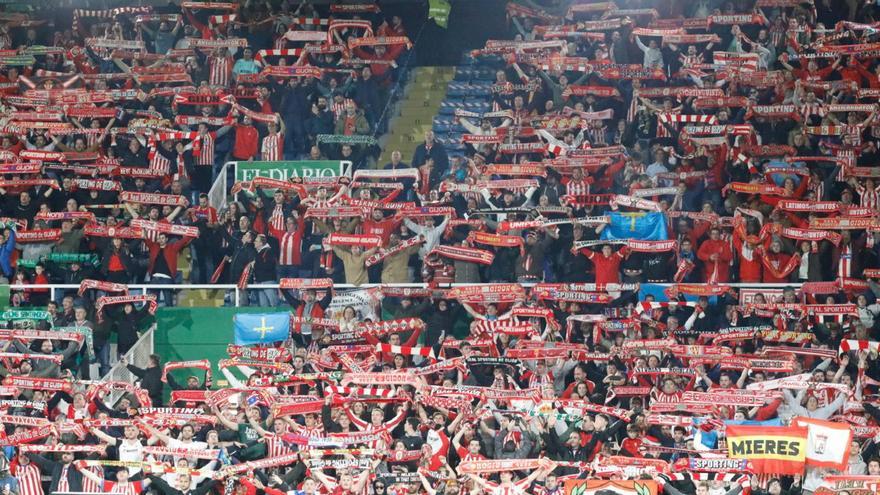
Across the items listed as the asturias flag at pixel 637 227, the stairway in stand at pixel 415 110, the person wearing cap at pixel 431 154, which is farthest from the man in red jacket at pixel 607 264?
the stairway in stand at pixel 415 110

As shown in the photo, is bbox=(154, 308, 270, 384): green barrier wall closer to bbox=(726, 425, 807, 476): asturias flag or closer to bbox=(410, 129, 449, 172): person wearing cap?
bbox=(410, 129, 449, 172): person wearing cap

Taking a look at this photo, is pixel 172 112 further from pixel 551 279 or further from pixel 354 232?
pixel 551 279

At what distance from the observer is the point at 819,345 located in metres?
29.5

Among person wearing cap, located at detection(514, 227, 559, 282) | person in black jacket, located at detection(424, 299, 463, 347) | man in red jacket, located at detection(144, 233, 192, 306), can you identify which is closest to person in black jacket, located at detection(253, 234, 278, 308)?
man in red jacket, located at detection(144, 233, 192, 306)

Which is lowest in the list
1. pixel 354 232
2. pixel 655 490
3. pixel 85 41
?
pixel 655 490

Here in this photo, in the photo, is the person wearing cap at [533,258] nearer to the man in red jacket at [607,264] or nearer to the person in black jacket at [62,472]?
the man in red jacket at [607,264]

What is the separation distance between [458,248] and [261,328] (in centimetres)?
334

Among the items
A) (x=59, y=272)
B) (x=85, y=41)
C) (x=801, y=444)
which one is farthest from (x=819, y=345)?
(x=85, y=41)

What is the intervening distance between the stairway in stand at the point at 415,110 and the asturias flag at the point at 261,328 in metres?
6.47

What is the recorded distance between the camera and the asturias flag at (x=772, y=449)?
2678 centimetres

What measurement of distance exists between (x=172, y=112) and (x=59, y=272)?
5451 millimetres

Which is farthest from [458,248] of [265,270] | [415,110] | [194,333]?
[415,110]

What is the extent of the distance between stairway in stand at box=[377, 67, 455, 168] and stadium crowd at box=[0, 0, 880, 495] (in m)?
1.03

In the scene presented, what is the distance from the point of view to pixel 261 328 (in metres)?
31.0
